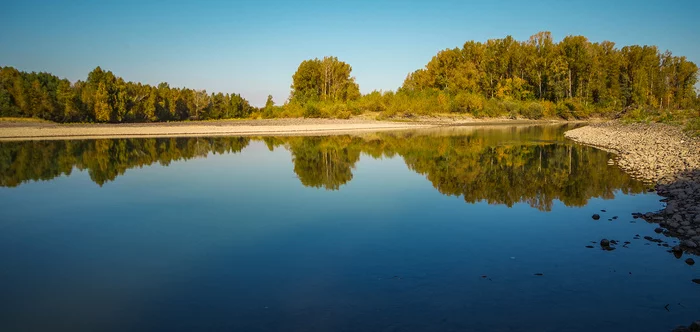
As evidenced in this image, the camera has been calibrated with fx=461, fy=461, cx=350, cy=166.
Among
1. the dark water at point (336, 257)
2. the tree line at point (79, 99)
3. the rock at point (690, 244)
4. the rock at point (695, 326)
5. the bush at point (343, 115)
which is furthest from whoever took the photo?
the bush at point (343, 115)

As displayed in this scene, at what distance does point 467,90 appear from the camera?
3189 inches

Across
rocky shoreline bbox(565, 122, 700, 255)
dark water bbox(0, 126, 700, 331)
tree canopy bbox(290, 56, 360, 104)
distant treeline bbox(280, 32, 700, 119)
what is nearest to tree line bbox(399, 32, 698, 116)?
distant treeline bbox(280, 32, 700, 119)

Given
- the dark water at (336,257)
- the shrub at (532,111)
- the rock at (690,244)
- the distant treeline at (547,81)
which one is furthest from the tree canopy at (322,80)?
the rock at (690,244)

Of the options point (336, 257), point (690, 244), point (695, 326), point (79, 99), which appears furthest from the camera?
point (79, 99)

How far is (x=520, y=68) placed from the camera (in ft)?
278

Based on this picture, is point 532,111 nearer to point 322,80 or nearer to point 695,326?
point 322,80

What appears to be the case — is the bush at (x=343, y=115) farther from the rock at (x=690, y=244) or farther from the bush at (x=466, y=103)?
the rock at (x=690, y=244)

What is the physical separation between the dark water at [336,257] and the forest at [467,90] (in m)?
54.1

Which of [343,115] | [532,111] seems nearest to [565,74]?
[532,111]

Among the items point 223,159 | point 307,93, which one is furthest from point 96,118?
point 223,159

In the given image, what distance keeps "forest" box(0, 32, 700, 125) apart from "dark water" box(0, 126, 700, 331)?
54.1 meters

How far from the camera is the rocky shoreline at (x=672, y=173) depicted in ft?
28.2

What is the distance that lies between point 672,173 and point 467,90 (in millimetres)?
68872

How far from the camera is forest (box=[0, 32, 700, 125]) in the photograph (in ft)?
221
